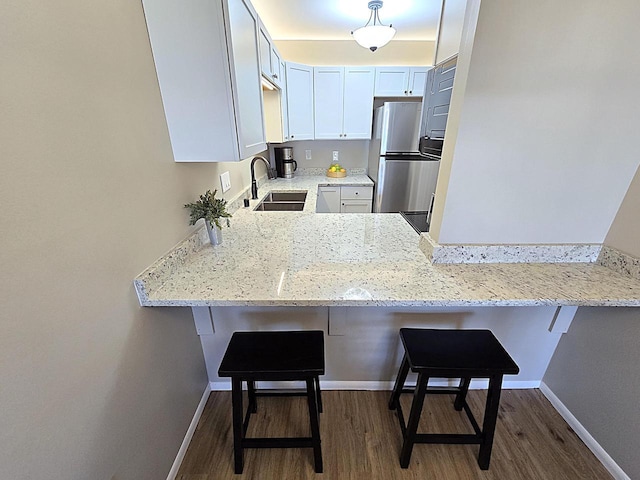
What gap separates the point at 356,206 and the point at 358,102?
1256mm

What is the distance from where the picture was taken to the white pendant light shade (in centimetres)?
217

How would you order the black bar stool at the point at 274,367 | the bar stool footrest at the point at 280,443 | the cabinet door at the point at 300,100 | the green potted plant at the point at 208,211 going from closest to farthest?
the black bar stool at the point at 274,367 < the bar stool footrest at the point at 280,443 < the green potted plant at the point at 208,211 < the cabinet door at the point at 300,100

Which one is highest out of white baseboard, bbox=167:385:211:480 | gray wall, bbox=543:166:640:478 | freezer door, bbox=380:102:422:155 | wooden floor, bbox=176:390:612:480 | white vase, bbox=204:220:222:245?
freezer door, bbox=380:102:422:155

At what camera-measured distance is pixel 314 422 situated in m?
1.23

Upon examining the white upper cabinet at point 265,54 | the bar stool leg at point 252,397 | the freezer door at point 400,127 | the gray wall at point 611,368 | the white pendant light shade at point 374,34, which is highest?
the white pendant light shade at point 374,34

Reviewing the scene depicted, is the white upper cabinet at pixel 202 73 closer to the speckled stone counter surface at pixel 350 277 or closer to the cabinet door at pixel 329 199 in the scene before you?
the speckled stone counter surface at pixel 350 277

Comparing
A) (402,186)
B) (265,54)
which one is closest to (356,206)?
(402,186)

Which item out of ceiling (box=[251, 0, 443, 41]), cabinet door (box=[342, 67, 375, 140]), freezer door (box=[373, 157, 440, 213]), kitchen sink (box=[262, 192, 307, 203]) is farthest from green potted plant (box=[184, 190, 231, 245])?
cabinet door (box=[342, 67, 375, 140])

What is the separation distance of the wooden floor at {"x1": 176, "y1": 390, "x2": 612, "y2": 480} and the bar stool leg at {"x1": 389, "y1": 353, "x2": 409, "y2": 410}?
0.07 metres

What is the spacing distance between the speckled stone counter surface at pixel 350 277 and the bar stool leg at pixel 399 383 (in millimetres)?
468

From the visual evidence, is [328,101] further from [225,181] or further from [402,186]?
[225,181]

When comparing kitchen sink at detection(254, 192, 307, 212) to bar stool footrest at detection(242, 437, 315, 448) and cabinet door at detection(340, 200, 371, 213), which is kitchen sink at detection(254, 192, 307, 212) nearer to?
cabinet door at detection(340, 200, 371, 213)

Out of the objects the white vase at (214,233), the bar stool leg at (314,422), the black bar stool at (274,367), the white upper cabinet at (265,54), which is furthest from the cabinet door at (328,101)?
the bar stool leg at (314,422)

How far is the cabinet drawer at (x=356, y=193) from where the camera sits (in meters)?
3.46
